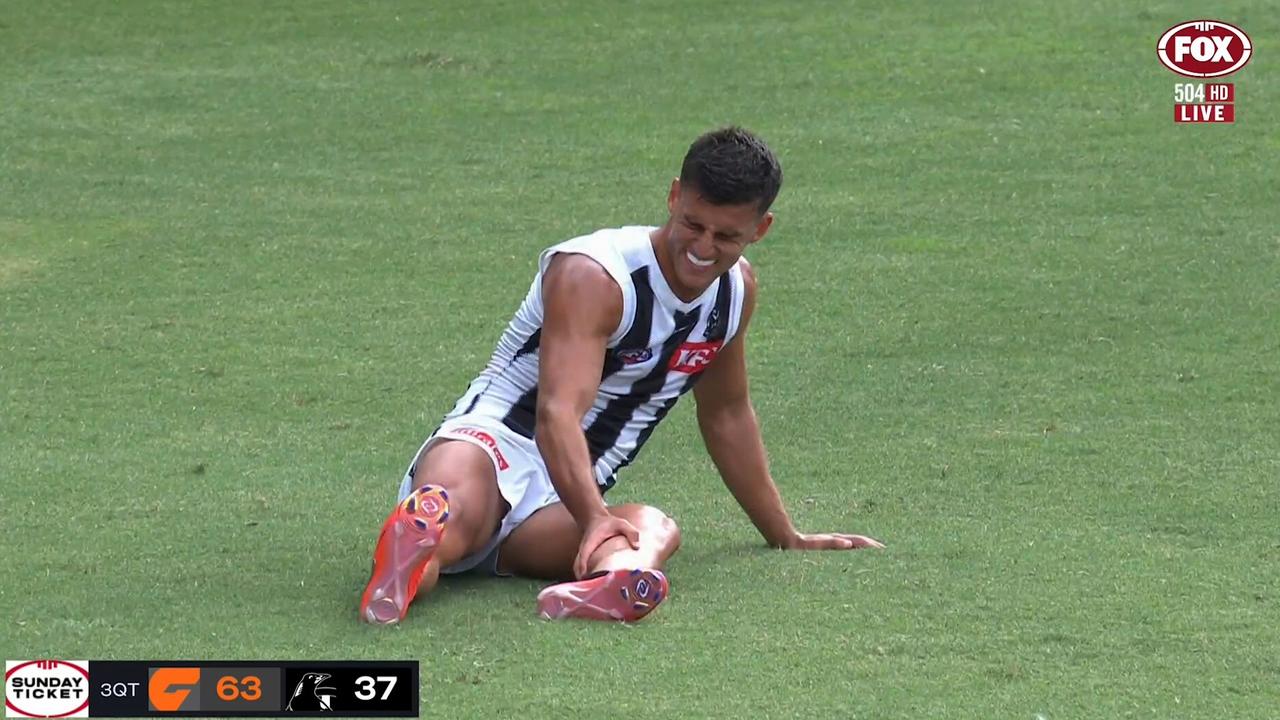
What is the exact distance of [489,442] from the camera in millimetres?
4785

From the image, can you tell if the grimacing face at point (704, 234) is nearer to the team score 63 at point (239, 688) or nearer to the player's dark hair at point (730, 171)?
the player's dark hair at point (730, 171)

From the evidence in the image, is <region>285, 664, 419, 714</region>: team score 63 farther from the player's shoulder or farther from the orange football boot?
the player's shoulder

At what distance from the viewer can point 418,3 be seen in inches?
527

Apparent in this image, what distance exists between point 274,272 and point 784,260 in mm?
2220

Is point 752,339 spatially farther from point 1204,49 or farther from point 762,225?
point 1204,49

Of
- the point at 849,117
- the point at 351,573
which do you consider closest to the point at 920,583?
the point at 351,573

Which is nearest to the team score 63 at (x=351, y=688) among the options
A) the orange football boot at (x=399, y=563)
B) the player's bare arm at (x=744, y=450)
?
the orange football boot at (x=399, y=563)

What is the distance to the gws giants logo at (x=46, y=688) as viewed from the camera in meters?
3.67

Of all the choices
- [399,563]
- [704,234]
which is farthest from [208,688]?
[704,234]

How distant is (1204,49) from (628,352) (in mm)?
7986

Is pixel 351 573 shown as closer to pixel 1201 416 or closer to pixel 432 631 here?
pixel 432 631

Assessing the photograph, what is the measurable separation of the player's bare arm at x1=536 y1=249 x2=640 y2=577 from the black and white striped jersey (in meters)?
0.05

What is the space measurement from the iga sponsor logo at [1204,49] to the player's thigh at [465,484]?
7.86 metres

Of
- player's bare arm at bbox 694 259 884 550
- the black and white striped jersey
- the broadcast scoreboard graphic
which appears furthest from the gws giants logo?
player's bare arm at bbox 694 259 884 550
